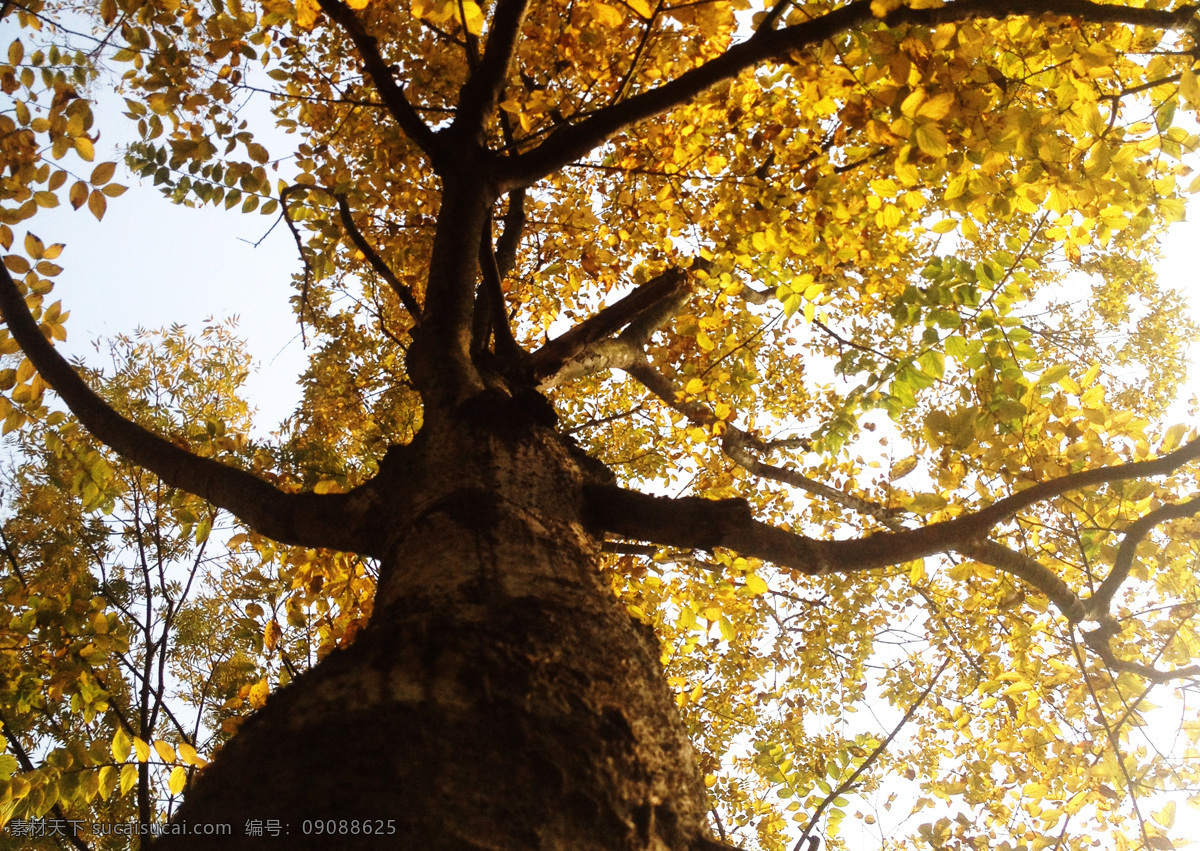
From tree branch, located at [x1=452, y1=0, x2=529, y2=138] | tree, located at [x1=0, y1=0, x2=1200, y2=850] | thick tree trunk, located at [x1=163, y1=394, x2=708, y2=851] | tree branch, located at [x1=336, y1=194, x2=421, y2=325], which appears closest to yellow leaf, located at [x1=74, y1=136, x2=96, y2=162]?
tree, located at [x1=0, y1=0, x2=1200, y2=850]

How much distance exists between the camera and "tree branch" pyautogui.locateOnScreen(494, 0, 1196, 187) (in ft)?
6.39

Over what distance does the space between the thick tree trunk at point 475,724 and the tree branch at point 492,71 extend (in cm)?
172

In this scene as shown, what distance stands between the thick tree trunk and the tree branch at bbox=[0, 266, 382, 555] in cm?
38

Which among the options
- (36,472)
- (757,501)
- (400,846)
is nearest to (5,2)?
(400,846)

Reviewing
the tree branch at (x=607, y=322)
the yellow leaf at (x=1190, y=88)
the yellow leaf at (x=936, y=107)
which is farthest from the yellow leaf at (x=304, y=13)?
the yellow leaf at (x=1190, y=88)

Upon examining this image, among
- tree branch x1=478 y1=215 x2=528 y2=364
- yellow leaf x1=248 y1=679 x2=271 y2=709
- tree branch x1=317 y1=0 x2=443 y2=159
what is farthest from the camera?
tree branch x1=478 y1=215 x2=528 y2=364

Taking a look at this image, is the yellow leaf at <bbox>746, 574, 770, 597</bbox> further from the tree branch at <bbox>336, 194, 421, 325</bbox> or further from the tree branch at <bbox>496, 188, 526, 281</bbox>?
the tree branch at <bbox>496, 188, 526, 281</bbox>

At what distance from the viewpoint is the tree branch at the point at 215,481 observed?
2.00 m

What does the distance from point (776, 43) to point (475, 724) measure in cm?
222

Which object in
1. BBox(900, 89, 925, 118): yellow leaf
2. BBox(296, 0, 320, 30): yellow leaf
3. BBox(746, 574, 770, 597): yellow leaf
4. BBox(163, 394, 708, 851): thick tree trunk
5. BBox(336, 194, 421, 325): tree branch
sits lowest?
BBox(163, 394, 708, 851): thick tree trunk

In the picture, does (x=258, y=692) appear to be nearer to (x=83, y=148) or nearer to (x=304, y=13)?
(x=83, y=148)

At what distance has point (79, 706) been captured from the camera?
2.65 metres

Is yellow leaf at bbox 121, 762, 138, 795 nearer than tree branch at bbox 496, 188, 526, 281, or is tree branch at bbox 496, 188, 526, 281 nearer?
yellow leaf at bbox 121, 762, 138, 795

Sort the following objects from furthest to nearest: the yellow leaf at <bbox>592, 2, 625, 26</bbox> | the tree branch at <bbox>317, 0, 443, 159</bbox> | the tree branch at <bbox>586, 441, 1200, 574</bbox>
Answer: the tree branch at <bbox>317, 0, 443, 159</bbox> → the tree branch at <bbox>586, 441, 1200, 574</bbox> → the yellow leaf at <bbox>592, 2, 625, 26</bbox>
